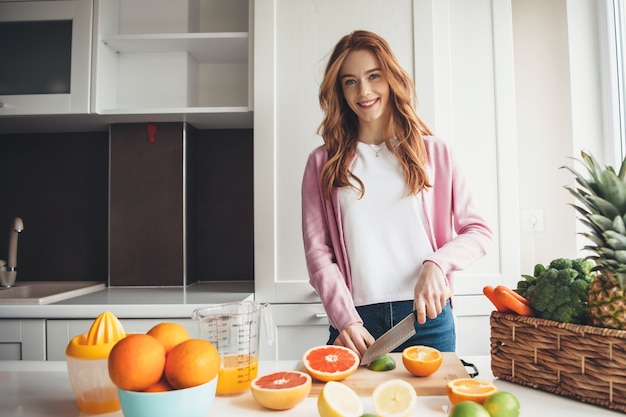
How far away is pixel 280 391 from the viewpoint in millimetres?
751

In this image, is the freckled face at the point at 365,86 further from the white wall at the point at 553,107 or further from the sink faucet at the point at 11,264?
the sink faucet at the point at 11,264

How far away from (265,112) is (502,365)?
137 centimetres

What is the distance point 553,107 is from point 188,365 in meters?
1.97

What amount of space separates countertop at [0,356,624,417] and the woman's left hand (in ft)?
0.56

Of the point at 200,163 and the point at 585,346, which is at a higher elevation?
the point at 200,163

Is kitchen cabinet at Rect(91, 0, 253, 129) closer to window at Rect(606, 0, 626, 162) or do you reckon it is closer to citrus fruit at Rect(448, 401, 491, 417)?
window at Rect(606, 0, 626, 162)

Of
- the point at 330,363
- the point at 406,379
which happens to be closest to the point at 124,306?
the point at 330,363

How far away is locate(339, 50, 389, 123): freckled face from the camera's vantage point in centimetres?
136

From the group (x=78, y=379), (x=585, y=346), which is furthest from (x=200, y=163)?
(x=585, y=346)

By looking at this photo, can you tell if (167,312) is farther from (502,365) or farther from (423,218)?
(502,365)

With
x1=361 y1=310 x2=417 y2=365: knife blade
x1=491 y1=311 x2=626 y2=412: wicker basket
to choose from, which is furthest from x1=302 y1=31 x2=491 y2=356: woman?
x1=491 y1=311 x2=626 y2=412: wicker basket

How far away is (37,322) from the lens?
5.87 ft

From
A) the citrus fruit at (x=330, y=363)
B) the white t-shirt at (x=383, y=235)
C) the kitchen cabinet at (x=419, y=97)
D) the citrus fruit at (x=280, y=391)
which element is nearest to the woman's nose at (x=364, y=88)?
the white t-shirt at (x=383, y=235)

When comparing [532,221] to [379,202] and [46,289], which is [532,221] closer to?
[379,202]
